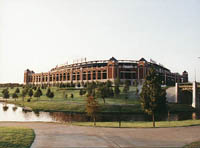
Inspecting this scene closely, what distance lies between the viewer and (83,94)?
72688mm

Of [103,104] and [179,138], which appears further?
[103,104]

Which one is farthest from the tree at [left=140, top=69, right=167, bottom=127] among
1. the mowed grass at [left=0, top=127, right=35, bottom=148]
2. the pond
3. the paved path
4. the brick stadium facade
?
the brick stadium facade

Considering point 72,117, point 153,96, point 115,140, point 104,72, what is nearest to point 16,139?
point 115,140

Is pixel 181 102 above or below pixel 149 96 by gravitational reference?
below

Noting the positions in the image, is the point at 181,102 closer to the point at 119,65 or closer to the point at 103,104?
the point at 103,104

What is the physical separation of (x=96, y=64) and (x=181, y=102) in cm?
5639

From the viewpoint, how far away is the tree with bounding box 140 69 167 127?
2956 centimetres

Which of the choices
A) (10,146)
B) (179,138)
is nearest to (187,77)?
(179,138)

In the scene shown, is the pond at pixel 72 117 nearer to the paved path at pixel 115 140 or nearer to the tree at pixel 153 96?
the tree at pixel 153 96

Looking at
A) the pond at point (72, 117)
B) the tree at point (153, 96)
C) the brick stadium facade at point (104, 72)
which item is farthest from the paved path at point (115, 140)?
the brick stadium facade at point (104, 72)

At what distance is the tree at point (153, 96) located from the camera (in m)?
29.6

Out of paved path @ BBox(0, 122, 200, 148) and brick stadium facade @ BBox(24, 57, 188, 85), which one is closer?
paved path @ BBox(0, 122, 200, 148)

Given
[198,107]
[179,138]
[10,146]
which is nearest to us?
[10,146]

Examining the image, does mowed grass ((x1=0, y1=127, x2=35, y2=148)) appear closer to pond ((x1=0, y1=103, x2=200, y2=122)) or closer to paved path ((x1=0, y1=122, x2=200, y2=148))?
paved path ((x1=0, y1=122, x2=200, y2=148))
